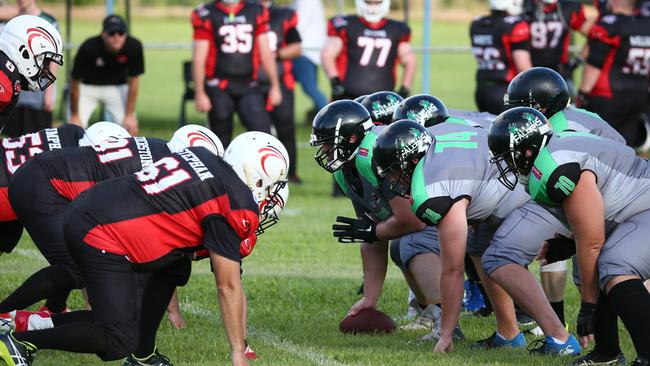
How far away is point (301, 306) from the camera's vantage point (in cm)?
739

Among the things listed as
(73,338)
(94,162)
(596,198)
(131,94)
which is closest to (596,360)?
(596,198)

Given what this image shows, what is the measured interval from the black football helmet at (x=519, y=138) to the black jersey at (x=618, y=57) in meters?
6.49

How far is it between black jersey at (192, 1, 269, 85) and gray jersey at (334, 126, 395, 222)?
495 centimetres

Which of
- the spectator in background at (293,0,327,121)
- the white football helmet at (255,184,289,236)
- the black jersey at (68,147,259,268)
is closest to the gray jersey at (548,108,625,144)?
the white football helmet at (255,184,289,236)

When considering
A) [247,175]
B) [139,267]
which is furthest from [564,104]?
[139,267]

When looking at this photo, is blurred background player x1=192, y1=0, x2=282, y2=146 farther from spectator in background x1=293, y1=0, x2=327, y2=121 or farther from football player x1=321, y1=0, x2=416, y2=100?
spectator in background x1=293, y1=0, x2=327, y2=121

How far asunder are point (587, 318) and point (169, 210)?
214cm

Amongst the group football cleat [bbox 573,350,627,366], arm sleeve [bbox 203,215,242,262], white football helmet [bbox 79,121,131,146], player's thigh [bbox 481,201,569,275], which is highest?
white football helmet [bbox 79,121,131,146]

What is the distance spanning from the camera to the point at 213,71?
1148cm

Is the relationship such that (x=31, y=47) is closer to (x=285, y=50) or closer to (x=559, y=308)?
(x=559, y=308)

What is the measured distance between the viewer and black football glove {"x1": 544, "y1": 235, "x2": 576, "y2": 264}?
19.9ft

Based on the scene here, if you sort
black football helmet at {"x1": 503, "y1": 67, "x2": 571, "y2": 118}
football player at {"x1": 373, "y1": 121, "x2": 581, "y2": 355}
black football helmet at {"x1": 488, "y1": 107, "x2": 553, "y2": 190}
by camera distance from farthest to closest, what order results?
black football helmet at {"x1": 503, "y1": 67, "x2": 571, "y2": 118}
football player at {"x1": 373, "y1": 121, "x2": 581, "y2": 355}
black football helmet at {"x1": 488, "y1": 107, "x2": 553, "y2": 190}

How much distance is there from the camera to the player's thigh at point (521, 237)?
19.4 ft

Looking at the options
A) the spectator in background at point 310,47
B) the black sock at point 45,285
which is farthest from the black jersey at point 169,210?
the spectator in background at point 310,47
